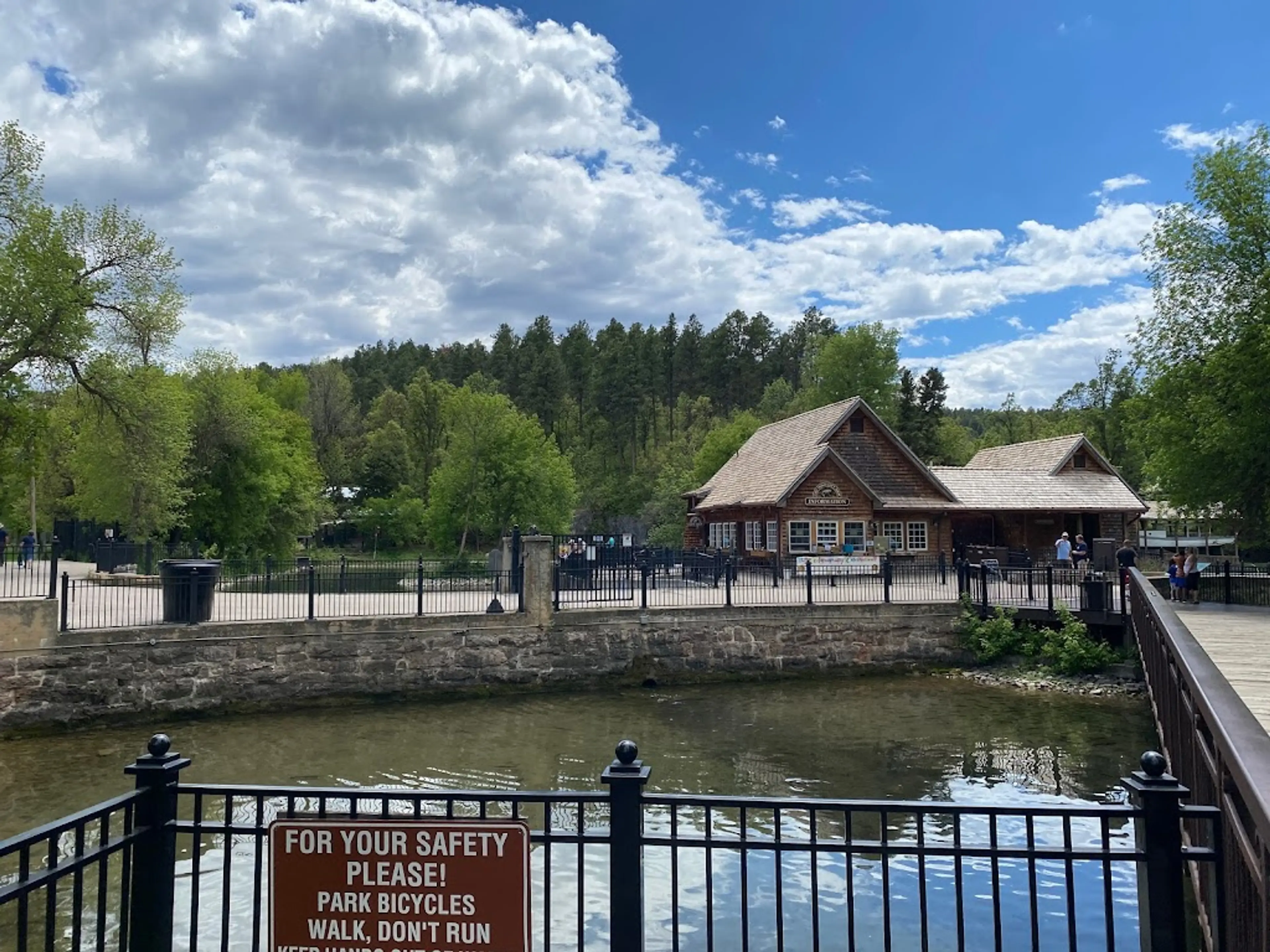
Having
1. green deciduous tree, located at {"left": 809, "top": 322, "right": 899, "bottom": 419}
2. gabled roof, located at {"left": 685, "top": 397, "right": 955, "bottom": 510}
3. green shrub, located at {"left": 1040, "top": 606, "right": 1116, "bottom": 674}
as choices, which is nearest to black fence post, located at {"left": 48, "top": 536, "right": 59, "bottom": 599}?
green shrub, located at {"left": 1040, "top": 606, "right": 1116, "bottom": 674}

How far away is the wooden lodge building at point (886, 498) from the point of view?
31.8 meters

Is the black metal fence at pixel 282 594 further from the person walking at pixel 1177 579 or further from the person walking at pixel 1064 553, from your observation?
the person walking at pixel 1064 553

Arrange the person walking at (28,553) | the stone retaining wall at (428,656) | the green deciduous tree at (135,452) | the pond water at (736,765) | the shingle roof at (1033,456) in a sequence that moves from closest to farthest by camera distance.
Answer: the pond water at (736,765) → the stone retaining wall at (428,656) → the person walking at (28,553) → the green deciduous tree at (135,452) → the shingle roof at (1033,456)

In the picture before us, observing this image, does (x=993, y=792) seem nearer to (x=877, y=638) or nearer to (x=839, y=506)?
(x=877, y=638)

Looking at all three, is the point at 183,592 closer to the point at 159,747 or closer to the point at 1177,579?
the point at 159,747

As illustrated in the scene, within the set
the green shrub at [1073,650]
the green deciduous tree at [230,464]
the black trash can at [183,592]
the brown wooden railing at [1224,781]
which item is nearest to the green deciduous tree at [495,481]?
the green deciduous tree at [230,464]

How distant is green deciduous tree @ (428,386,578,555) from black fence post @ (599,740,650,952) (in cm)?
4919

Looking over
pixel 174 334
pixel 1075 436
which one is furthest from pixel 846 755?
pixel 1075 436

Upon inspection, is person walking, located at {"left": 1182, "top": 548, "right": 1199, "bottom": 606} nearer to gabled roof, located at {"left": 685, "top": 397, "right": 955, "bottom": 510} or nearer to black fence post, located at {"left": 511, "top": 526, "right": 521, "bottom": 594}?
gabled roof, located at {"left": 685, "top": 397, "right": 955, "bottom": 510}

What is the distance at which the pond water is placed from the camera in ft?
25.6

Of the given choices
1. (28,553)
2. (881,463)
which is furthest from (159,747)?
(881,463)

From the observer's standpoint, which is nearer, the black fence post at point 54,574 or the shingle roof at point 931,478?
the black fence post at point 54,574

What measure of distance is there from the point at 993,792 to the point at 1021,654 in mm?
8911

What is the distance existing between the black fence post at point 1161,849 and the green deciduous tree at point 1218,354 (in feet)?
74.2
